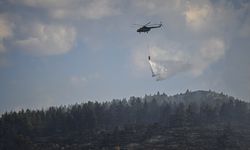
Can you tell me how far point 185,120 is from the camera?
7736 inches

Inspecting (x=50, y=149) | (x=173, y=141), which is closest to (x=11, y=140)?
(x=50, y=149)

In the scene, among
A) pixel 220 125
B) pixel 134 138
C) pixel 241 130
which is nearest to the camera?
pixel 134 138

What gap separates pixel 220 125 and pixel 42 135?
77.0 meters

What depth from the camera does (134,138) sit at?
168625mm

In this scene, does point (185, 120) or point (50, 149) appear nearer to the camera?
point (50, 149)

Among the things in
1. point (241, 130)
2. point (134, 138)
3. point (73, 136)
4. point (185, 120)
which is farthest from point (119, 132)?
point (241, 130)

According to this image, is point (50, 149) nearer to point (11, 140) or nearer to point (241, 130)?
point (11, 140)

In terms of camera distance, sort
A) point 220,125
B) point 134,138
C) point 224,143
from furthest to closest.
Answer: point 220,125 → point 134,138 → point 224,143

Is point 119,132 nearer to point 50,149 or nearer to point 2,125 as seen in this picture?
point 50,149

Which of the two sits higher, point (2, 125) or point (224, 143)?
point (2, 125)

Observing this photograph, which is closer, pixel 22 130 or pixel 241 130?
pixel 241 130

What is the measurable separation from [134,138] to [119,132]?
9.57 meters

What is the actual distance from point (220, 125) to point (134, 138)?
1782 inches

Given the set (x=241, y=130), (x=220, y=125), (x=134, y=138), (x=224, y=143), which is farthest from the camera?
(x=220, y=125)
